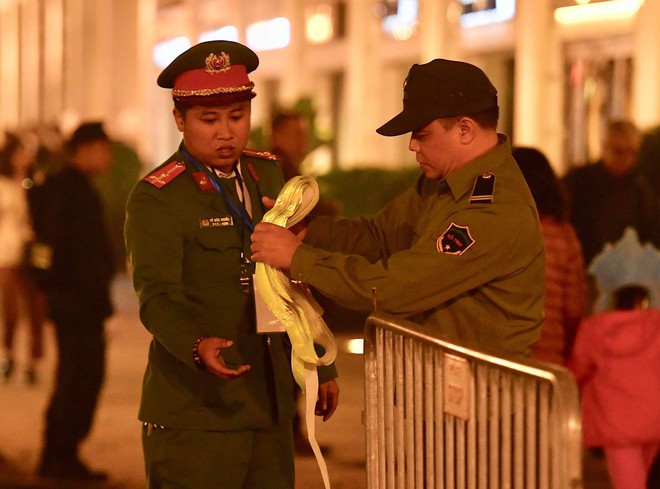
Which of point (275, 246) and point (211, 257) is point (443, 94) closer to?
point (275, 246)

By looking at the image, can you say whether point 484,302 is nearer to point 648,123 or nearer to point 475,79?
point 475,79

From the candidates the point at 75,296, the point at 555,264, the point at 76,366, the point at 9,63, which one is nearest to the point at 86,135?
the point at 75,296

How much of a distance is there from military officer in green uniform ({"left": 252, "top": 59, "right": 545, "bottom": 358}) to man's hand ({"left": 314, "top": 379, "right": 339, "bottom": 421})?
565 millimetres

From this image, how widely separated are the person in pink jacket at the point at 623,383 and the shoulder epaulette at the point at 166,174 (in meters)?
2.54

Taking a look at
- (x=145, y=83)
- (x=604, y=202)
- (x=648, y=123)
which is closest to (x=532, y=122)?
(x=648, y=123)

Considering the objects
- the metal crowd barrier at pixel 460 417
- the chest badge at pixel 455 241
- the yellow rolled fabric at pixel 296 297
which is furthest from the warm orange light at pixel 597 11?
the metal crowd barrier at pixel 460 417

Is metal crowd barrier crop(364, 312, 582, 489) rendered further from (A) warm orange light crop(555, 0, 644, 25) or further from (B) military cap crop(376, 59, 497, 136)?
(A) warm orange light crop(555, 0, 644, 25)

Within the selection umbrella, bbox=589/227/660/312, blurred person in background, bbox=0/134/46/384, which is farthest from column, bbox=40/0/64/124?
umbrella, bbox=589/227/660/312

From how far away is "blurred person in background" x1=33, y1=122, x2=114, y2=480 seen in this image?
23.6 ft

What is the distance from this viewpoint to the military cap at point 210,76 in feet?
12.1

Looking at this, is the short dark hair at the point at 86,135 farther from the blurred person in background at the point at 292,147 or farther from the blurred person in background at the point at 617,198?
the blurred person in background at the point at 617,198

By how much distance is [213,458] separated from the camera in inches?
147

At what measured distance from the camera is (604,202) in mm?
8531

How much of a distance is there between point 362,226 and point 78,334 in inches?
151
